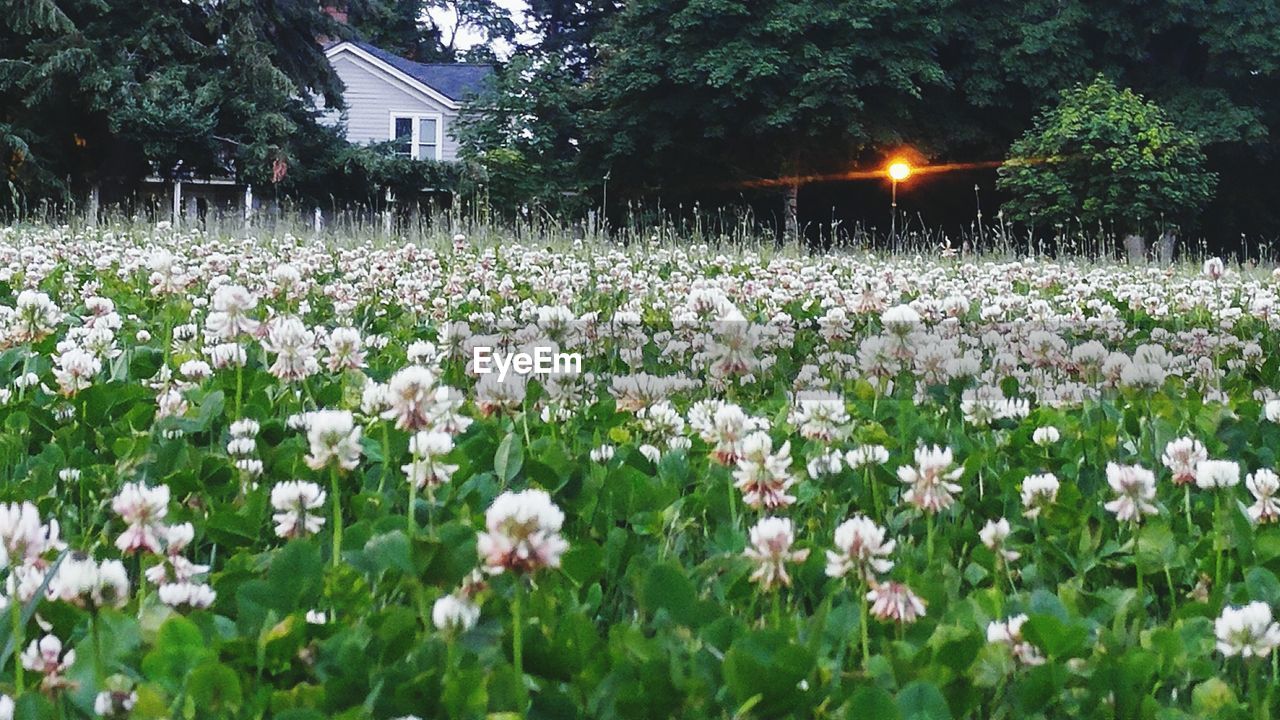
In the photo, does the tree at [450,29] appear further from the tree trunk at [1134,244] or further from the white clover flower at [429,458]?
the white clover flower at [429,458]

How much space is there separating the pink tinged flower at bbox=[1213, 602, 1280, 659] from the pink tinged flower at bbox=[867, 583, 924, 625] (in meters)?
0.30

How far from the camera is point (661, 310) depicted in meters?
4.89

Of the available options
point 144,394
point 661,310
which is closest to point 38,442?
point 144,394

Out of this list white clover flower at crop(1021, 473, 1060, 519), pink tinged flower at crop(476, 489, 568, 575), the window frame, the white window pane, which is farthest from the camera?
the white window pane

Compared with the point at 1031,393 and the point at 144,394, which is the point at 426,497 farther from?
the point at 1031,393

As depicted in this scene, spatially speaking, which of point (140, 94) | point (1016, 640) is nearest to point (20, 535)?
point (1016, 640)

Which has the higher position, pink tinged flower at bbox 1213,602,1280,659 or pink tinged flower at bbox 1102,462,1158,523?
pink tinged flower at bbox 1102,462,1158,523

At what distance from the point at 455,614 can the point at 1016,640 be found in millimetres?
577

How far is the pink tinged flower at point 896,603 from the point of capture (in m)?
1.18

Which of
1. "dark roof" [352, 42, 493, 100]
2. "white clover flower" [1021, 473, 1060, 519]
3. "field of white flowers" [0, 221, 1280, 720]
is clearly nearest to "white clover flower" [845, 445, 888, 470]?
"field of white flowers" [0, 221, 1280, 720]

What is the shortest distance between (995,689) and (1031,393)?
1.93 m

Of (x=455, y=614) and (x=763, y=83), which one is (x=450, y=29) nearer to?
(x=763, y=83)

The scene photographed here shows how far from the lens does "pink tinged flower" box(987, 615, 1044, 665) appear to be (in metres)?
1.15

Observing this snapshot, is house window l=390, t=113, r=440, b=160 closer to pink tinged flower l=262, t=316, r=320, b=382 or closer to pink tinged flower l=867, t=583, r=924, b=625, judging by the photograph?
pink tinged flower l=262, t=316, r=320, b=382
